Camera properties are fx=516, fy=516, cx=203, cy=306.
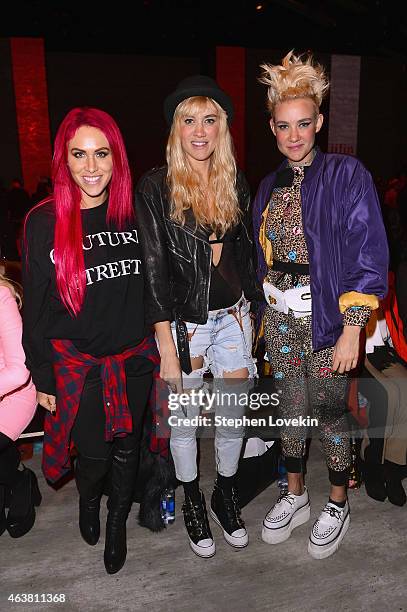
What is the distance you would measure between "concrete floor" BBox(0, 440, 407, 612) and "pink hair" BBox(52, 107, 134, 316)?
1.20 m

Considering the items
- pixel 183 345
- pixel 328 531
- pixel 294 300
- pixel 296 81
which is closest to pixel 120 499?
pixel 183 345

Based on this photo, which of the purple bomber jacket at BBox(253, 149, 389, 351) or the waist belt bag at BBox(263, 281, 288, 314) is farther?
the waist belt bag at BBox(263, 281, 288, 314)

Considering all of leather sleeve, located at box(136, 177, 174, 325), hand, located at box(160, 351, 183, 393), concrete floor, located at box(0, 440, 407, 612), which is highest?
leather sleeve, located at box(136, 177, 174, 325)

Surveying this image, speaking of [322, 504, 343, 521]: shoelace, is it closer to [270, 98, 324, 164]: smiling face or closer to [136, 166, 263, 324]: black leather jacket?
[136, 166, 263, 324]: black leather jacket

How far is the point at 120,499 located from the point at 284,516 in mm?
813

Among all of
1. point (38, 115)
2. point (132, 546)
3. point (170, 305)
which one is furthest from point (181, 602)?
point (38, 115)

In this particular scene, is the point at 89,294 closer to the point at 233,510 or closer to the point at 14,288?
the point at 14,288

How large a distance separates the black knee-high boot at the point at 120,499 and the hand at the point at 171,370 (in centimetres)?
38

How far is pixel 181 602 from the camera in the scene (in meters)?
2.16

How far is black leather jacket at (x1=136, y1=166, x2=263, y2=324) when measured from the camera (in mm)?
2195

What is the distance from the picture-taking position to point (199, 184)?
7.59 ft

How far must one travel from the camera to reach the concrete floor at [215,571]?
84.7 inches

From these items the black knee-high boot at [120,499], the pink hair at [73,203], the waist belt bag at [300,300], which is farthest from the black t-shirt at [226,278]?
the black knee-high boot at [120,499]

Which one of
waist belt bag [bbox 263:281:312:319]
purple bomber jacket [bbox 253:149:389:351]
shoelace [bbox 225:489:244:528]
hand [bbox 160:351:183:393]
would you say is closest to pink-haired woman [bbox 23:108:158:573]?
hand [bbox 160:351:183:393]
